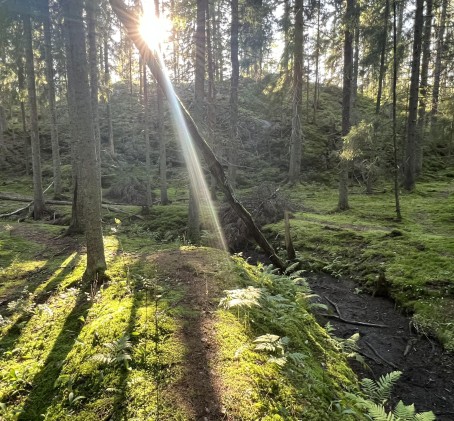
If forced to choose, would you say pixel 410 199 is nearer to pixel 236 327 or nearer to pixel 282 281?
pixel 282 281

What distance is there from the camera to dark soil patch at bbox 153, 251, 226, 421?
9.44ft

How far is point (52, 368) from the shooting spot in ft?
12.2

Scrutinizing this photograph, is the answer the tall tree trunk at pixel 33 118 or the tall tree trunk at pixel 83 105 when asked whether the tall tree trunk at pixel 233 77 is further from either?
the tall tree trunk at pixel 83 105

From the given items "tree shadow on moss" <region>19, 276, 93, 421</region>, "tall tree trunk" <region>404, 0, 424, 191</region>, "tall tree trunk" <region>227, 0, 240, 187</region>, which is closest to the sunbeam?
"tall tree trunk" <region>227, 0, 240, 187</region>

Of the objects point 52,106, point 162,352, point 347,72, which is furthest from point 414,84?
point 52,106

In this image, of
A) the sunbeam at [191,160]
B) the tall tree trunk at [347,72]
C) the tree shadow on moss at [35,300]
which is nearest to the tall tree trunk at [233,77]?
the sunbeam at [191,160]

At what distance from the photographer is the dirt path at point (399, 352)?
5.06m

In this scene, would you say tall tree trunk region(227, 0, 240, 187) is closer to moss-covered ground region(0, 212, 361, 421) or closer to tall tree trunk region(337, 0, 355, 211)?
tall tree trunk region(337, 0, 355, 211)

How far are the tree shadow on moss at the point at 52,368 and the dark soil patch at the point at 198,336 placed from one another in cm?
136

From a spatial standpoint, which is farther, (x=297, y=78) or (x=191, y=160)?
(x=297, y=78)

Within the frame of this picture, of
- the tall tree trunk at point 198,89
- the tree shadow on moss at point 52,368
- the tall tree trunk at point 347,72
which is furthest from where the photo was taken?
the tall tree trunk at point 347,72

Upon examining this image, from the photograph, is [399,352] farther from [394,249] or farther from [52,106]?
[52,106]

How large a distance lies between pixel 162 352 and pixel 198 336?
0.48 m

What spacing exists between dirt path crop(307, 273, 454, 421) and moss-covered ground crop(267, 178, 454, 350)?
0.30 m
